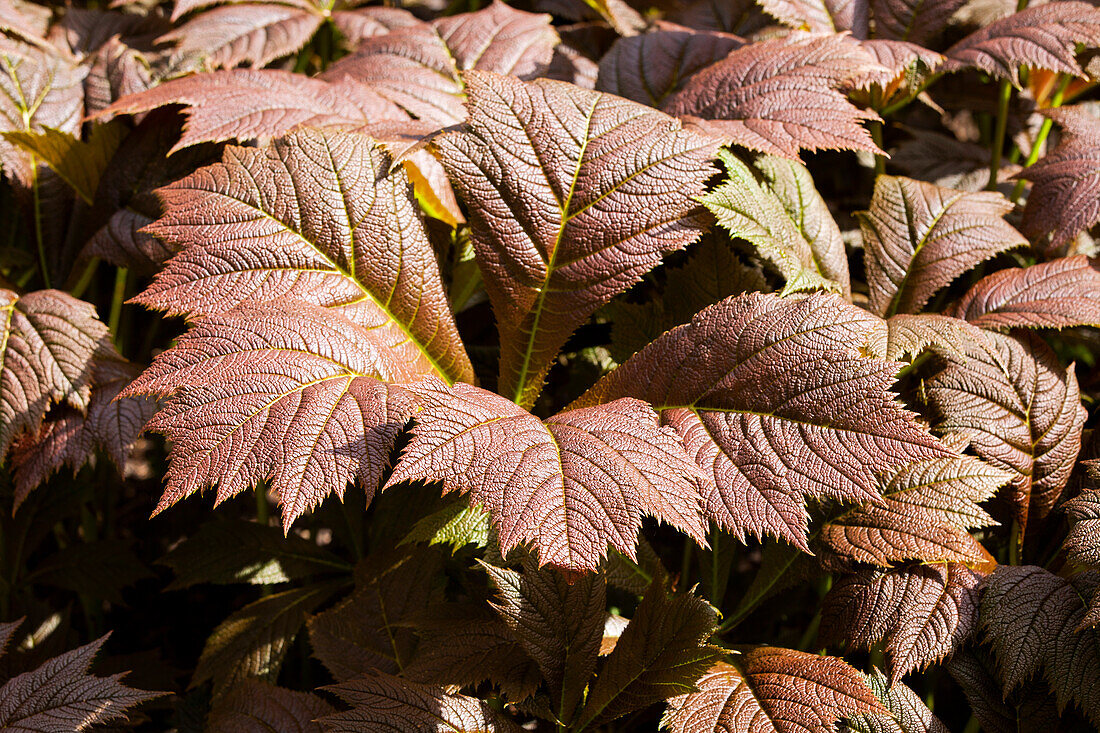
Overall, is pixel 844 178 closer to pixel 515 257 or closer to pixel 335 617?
pixel 515 257

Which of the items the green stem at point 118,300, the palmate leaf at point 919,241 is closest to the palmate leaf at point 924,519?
the palmate leaf at point 919,241

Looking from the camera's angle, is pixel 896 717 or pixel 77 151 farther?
pixel 77 151

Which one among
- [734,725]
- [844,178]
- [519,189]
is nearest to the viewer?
[734,725]

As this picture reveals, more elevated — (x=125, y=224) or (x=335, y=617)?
(x=125, y=224)

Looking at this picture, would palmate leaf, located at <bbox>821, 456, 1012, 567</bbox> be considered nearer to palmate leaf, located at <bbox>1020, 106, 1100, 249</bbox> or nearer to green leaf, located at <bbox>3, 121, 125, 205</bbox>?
palmate leaf, located at <bbox>1020, 106, 1100, 249</bbox>

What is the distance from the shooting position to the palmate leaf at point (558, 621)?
91 centimetres

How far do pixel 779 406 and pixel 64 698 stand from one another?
94 centimetres

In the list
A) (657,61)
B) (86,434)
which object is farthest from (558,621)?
(657,61)

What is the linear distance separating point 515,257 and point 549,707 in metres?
0.56

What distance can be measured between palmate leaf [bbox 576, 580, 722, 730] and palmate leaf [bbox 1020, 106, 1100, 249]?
85 cm

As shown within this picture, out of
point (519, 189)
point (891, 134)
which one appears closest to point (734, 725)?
point (519, 189)

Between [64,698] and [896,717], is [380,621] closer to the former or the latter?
[64,698]

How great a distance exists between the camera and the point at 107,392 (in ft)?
3.67

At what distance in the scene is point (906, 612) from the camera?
0.96m
